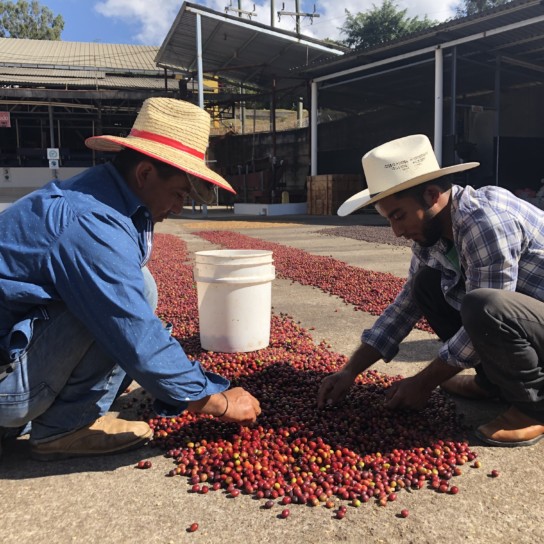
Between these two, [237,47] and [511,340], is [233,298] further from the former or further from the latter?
[237,47]

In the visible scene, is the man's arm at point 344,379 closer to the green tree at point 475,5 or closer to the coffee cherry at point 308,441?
the coffee cherry at point 308,441

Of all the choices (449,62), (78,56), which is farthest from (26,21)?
(449,62)

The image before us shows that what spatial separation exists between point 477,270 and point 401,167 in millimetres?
549

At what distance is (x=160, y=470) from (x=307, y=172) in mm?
25413

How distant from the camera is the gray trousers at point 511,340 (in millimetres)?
2150

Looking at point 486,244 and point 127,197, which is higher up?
point 127,197

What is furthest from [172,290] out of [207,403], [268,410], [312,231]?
[312,231]

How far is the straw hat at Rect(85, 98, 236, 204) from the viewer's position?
81.1 inches

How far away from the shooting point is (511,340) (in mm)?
2160

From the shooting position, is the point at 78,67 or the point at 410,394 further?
the point at 78,67

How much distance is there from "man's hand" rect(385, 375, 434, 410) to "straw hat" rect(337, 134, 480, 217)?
879mm

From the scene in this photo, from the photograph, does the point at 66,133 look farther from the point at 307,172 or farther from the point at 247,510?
the point at 247,510

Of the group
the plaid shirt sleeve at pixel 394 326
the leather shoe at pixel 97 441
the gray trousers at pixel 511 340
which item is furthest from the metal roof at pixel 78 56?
the gray trousers at pixel 511 340

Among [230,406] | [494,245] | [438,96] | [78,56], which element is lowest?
[230,406]
